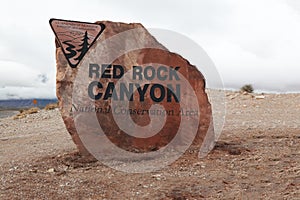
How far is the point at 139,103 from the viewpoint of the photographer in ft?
19.4

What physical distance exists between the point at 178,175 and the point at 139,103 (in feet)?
4.79

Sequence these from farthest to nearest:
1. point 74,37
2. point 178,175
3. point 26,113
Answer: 1. point 26,113
2. point 74,37
3. point 178,175

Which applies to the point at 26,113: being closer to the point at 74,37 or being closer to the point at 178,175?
the point at 74,37

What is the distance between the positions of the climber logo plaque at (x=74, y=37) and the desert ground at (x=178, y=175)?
151 cm

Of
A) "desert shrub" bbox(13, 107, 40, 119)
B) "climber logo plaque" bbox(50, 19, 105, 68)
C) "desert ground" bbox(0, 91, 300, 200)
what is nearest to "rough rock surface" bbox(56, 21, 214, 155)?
"climber logo plaque" bbox(50, 19, 105, 68)

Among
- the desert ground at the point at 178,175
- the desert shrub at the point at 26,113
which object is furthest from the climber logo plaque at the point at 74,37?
the desert shrub at the point at 26,113

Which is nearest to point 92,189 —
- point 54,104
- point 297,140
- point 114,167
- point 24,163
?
point 114,167

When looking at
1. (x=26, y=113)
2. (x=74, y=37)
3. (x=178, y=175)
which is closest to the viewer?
(x=178, y=175)

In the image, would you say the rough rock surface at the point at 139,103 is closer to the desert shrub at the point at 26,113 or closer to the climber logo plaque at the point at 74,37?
the climber logo plaque at the point at 74,37

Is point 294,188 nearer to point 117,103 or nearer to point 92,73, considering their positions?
point 117,103

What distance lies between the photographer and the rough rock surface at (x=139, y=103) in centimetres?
569

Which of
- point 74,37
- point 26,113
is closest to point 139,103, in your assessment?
point 74,37

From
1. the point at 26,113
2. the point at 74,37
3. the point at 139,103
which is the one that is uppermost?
the point at 74,37

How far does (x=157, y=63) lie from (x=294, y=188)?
2761 mm
